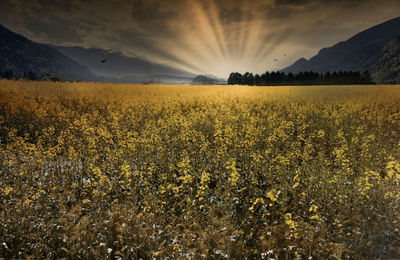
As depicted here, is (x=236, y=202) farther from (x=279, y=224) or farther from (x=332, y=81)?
(x=332, y=81)

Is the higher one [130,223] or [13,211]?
[13,211]

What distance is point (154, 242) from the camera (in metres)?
4.01

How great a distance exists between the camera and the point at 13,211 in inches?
177

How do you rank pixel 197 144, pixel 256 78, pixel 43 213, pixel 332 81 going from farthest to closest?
pixel 256 78, pixel 332 81, pixel 197 144, pixel 43 213

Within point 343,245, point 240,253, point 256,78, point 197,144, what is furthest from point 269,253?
point 256,78

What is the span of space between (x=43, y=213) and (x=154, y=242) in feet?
9.69

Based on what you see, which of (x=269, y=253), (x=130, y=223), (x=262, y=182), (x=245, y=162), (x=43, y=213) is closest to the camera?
(x=269, y=253)

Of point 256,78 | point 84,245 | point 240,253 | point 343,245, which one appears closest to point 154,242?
point 84,245

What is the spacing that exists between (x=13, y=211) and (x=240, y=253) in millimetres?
4920

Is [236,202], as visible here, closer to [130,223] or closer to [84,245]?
[130,223]

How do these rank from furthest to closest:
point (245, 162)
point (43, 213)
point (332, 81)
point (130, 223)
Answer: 1. point (332, 81)
2. point (245, 162)
3. point (43, 213)
4. point (130, 223)

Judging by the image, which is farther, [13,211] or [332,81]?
[332,81]

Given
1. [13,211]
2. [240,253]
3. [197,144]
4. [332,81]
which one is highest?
[332,81]

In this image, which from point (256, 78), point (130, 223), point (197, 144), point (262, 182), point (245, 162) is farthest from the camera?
point (256, 78)
